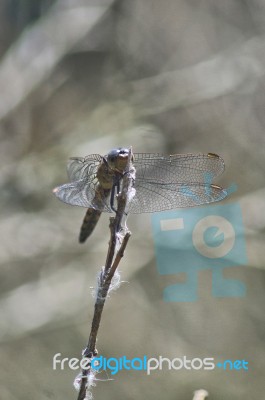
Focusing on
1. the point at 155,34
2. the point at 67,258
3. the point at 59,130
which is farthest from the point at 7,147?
the point at 155,34

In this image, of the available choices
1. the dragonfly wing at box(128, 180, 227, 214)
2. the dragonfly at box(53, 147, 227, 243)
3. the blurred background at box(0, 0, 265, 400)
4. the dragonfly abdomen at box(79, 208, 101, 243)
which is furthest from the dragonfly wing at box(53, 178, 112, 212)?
the blurred background at box(0, 0, 265, 400)

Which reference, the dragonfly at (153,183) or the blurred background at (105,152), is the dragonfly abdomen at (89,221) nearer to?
the dragonfly at (153,183)

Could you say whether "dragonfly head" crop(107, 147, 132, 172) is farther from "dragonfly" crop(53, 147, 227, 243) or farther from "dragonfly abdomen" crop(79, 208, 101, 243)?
"dragonfly abdomen" crop(79, 208, 101, 243)

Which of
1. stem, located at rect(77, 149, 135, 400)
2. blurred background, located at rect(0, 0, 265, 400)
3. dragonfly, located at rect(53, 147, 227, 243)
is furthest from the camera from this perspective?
blurred background, located at rect(0, 0, 265, 400)

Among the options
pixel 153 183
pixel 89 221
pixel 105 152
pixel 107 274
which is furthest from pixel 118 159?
pixel 105 152

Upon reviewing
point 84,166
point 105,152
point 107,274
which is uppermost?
point 105,152

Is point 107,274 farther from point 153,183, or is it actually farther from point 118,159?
point 153,183
